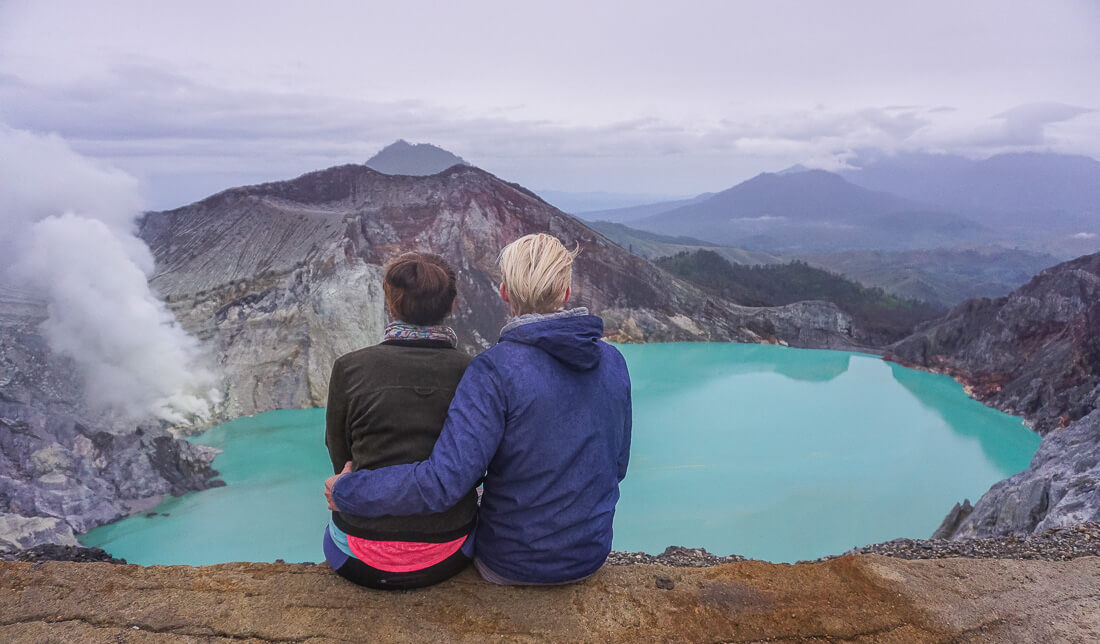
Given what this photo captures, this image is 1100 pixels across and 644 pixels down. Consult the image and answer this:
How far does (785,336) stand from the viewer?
2923 centimetres

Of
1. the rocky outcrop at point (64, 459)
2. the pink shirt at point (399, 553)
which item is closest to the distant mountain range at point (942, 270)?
the rocky outcrop at point (64, 459)

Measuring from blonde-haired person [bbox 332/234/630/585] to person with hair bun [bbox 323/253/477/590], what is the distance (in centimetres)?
15

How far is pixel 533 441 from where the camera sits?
8.48ft

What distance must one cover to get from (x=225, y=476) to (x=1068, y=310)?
27.1 m

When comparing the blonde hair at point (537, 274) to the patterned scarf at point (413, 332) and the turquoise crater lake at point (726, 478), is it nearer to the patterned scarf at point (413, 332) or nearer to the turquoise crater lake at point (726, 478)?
the patterned scarf at point (413, 332)

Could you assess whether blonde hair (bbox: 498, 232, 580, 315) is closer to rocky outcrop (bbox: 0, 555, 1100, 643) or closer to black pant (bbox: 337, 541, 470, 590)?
black pant (bbox: 337, 541, 470, 590)

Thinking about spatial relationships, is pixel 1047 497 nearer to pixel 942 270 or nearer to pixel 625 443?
pixel 625 443

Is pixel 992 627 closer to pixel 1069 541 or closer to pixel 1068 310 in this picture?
pixel 1069 541

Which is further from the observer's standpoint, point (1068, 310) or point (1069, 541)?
point (1068, 310)

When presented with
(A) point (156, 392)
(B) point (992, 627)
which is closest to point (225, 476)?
(A) point (156, 392)

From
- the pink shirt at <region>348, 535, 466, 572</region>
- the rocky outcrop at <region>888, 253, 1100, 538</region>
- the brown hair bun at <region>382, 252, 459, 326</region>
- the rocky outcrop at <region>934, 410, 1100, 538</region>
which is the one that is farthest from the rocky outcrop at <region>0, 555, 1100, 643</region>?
the rocky outcrop at <region>888, 253, 1100, 538</region>

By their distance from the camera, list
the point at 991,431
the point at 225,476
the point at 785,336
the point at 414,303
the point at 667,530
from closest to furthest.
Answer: the point at 414,303
the point at 667,530
the point at 225,476
the point at 991,431
the point at 785,336

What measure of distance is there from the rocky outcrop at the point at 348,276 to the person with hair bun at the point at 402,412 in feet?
39.1

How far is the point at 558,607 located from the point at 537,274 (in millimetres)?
1529
